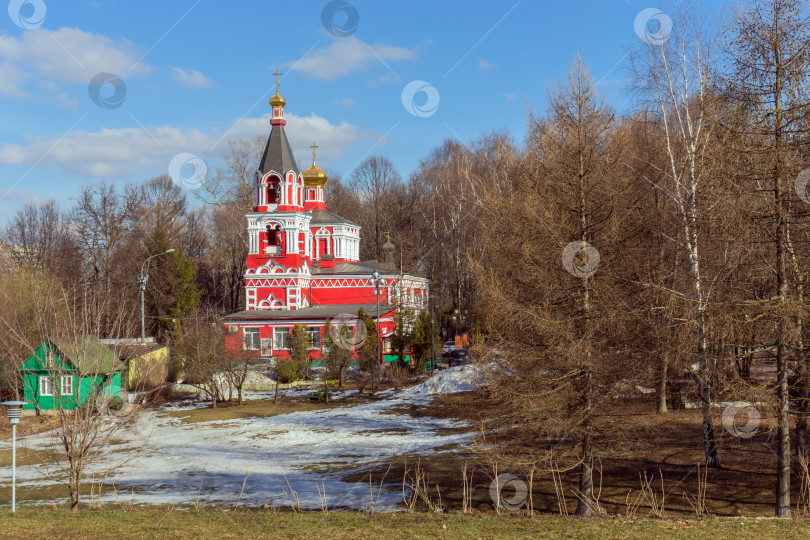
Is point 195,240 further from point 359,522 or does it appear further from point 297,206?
point 359,522

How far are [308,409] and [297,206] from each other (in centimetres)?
2035

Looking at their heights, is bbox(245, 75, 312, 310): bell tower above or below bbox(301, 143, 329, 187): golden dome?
below

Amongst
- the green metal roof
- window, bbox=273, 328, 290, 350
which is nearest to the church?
window, bbox=273, 328, 290, 350

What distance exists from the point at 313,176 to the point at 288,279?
1266cm

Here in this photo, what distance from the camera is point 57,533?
29.3 feet

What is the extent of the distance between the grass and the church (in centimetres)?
3043

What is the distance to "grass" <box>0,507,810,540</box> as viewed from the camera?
8742mm

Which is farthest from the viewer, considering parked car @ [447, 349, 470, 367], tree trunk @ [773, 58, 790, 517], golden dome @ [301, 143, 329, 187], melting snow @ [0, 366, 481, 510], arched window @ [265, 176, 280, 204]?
golden dome @ [301, 143, 329, 187]

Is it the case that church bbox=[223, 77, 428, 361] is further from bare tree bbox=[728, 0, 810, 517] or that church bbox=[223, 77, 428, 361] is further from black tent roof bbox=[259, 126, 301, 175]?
bare tree bbox=[728, 0, 810, 517]

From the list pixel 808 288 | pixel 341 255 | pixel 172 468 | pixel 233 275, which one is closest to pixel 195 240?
pixel 233 275

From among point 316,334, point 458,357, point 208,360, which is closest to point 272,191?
point 316,334

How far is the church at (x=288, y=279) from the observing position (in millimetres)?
42656

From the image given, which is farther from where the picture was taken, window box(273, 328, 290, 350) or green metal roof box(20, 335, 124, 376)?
window box(273, 328, 290, 350)

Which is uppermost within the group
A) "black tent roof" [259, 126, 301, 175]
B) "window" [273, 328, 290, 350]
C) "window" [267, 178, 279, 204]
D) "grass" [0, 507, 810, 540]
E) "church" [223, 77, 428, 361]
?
"black tent roof" [259, 126, 301, 175]
